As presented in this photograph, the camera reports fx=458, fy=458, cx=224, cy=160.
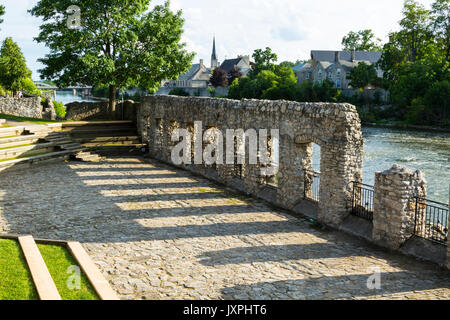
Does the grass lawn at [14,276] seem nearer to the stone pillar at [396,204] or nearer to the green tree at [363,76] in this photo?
the stone pillar at [396,204]

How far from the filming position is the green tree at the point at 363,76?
6994 cm

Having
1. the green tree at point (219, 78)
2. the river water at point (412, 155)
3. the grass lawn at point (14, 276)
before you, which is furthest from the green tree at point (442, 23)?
the grass lawn at point (14, 276)

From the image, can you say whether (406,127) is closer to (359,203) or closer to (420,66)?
(420,66)

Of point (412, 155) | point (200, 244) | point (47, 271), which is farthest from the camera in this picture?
point (412, 155)

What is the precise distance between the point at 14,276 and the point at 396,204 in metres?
8.24

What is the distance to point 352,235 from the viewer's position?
12.0 meters

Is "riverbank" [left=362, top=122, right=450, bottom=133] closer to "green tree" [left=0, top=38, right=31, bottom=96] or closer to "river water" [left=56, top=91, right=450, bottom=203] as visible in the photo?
"river water" [left=56, top=91, right=450, bottom=203]

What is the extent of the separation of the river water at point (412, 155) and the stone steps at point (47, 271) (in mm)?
17788

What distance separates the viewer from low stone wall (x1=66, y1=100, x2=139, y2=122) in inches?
1168

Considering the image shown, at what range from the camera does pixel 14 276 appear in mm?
8086

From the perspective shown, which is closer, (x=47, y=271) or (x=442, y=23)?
(x=47, y=271)

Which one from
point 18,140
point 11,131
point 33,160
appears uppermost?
point 11,131

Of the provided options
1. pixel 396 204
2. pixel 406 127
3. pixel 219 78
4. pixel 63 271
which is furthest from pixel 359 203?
pixel 219 78

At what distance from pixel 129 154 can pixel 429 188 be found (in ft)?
53.2
